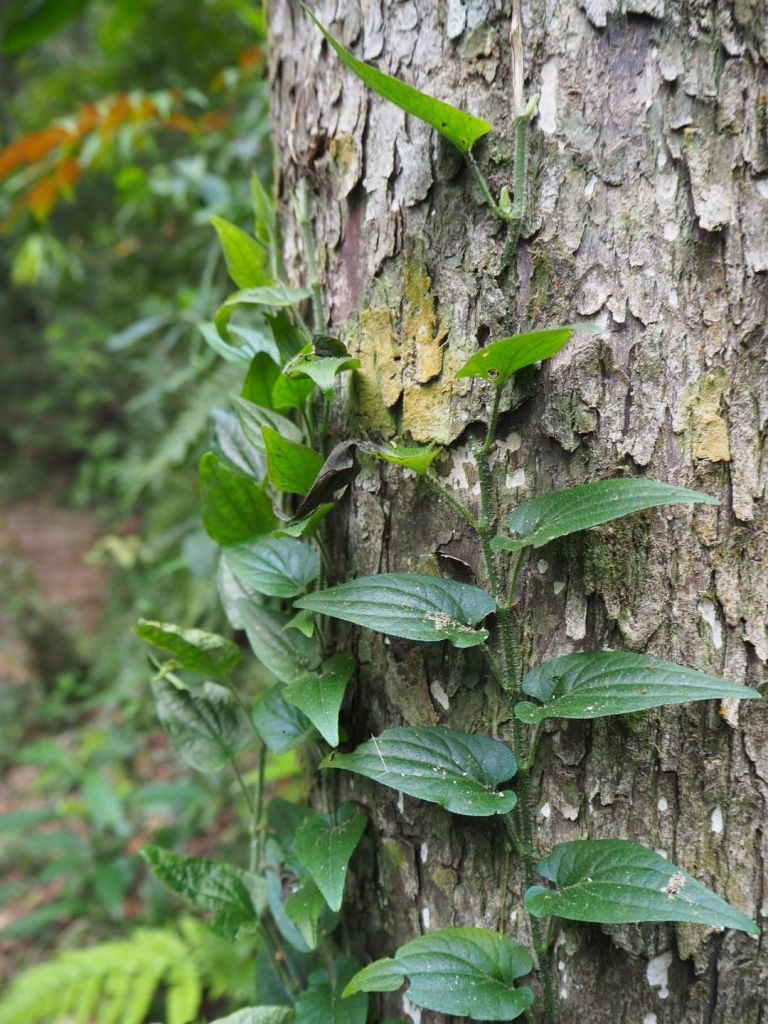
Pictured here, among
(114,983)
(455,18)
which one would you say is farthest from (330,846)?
(114,983)

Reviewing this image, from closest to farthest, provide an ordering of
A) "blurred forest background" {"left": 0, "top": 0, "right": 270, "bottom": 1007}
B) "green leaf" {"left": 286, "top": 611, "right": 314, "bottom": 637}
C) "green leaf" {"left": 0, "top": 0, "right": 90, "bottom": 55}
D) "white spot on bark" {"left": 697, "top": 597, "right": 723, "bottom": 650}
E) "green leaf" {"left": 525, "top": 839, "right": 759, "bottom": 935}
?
"green leaf" {"left": 525, "top": 839, "right": 759, "bottom": 935} → "white spot on bark" {"left": 697, "top": 597, "right": 723, "bottom": 650} → "green leaf" {"left": 286, "top": 611, "right": 314, "bottom": 637} → "green leaf" {"left": 0, "top": 0, "right": 90, "bottom": 55} → "blurred forest background" {"left": 0, "top": 0, "right": 270, "bottom": 1007}

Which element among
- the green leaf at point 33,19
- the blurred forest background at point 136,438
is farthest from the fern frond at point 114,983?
the green leaf at point 33,19

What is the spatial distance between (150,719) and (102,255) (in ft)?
14.3

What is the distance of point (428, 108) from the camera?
0.67m

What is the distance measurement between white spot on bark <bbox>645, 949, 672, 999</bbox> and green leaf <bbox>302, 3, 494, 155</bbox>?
861mm

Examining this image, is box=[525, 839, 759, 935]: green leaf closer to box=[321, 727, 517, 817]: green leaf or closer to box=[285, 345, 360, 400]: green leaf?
box=[321, 727, 517, 817]: green leaf

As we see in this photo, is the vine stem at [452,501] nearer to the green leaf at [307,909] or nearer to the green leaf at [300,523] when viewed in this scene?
the green leaf at [300,523]

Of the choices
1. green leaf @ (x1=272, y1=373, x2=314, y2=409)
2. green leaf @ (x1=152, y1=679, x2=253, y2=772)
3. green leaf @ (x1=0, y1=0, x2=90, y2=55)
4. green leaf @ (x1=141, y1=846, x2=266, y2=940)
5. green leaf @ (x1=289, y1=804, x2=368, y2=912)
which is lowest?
green leaf @ (x1=141, y1=846, x2=266, y2=940)

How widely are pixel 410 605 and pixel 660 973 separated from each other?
1.47ft

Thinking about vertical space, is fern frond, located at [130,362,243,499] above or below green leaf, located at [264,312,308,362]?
above

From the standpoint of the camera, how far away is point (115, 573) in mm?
3986

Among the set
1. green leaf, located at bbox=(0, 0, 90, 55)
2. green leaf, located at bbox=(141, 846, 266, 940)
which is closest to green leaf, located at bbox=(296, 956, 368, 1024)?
green leaf, located at bbox=(141, 846, 266, 940)

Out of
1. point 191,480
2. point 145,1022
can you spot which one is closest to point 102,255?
point 191,480

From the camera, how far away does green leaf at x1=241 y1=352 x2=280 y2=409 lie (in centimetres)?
87
